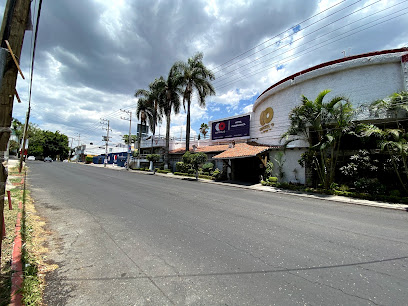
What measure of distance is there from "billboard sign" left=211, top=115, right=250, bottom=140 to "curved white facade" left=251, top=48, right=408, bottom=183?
3784 mm

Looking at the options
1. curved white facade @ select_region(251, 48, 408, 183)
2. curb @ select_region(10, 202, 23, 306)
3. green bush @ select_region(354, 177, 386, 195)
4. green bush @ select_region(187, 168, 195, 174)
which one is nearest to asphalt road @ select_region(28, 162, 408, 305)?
curb @ select_region(10, 202, 23, 306)

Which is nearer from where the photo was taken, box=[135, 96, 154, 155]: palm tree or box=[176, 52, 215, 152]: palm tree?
box=[176, 52, 215, 152]: palm tree

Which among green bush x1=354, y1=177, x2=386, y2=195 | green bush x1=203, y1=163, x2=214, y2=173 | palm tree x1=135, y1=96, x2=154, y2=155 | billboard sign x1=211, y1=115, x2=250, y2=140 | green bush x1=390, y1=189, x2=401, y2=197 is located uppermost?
palm tree x1=135, y1=96, x2=154, y2=155

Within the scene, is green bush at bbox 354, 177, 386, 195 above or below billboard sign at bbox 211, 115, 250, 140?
below

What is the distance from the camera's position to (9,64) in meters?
2.41

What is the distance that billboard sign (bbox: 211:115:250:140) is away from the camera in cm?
2515

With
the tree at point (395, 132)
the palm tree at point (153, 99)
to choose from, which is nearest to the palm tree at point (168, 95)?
the palm tree at point (153, 99)

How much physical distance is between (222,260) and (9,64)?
4.26 meters

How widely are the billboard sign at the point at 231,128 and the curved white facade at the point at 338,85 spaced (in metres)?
3.78

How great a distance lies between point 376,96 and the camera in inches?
548

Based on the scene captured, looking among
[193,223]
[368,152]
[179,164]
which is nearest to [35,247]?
[193,223]

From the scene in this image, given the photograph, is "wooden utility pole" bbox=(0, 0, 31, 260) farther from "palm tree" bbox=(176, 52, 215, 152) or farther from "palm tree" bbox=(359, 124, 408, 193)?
"palm tree" bbox=(176, 52, 215, 152)

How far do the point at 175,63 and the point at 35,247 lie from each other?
27.1m

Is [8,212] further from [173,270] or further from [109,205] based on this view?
[173,270]
